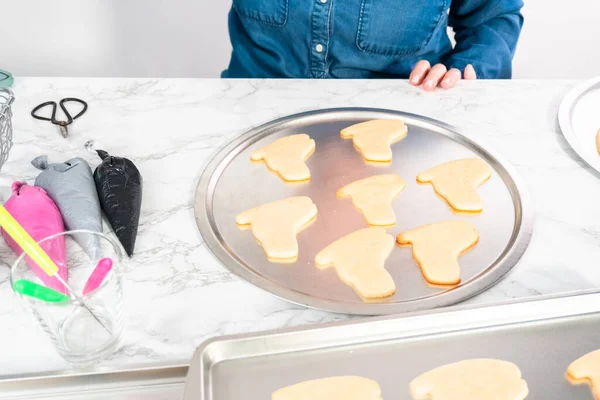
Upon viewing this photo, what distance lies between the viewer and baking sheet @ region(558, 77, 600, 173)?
2.94 feet

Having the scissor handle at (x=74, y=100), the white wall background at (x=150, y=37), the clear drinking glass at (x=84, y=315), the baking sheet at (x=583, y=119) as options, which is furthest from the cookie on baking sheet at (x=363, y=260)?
the white wall background at (x=150, y=37)

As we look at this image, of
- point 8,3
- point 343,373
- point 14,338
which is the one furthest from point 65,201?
point 8,3

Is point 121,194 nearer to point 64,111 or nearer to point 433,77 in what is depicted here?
point 64,111

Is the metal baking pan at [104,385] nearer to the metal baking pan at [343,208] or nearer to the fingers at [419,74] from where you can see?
the metal baking pan at [343,208]

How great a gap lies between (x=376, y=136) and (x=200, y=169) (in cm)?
26

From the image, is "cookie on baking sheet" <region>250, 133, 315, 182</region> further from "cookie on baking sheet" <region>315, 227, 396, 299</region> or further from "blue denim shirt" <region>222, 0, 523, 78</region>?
"blue denim shirt" <region>222, 0, 523, 78</region>

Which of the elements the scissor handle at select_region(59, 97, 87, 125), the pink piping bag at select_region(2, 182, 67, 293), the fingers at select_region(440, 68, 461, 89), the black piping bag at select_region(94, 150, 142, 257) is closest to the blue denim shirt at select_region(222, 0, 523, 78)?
the fingers at select_region(440, 68, 461, 89)

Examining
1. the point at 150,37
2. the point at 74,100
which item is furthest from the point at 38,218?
the point at 150,37

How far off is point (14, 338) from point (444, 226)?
1.64ft

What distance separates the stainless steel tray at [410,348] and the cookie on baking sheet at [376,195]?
18 cm

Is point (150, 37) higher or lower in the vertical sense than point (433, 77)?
lower

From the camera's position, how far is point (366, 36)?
1.11 m

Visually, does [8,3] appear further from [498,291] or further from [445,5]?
[498,291]

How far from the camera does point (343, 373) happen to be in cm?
→ 58
